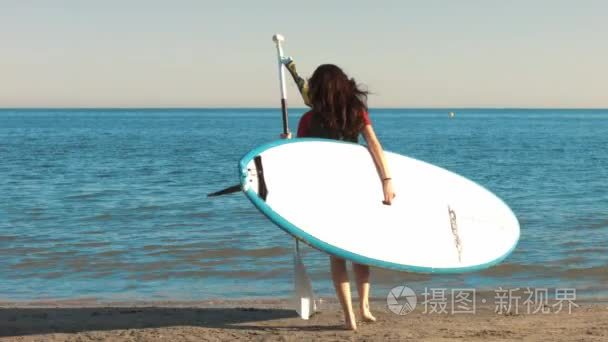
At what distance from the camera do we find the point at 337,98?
513 centimetres

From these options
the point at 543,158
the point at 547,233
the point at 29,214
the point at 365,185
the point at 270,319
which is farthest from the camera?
the point at 543,158

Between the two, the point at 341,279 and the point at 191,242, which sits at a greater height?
the point at 341,279

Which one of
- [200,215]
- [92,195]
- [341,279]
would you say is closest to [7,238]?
[200,215]

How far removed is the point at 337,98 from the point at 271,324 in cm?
185

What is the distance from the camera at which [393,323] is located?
Answer: 592 cm

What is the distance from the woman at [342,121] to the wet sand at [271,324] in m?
0.37

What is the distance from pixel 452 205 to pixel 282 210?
4.63 ft

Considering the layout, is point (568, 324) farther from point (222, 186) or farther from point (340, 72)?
point (222, 186)

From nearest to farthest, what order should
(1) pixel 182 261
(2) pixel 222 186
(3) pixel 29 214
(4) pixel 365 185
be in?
(4) pixel 365 185 → (1) pixel 182 261 → (3) pixel 29 214 → (2) pixel 222 186

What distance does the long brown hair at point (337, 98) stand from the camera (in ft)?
16.8

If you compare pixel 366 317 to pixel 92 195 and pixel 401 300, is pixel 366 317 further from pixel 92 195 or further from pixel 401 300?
pixel 92 195

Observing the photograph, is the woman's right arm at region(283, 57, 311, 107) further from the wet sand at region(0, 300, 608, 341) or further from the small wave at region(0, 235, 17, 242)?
the small wave at region(0, 235, 17, 242)

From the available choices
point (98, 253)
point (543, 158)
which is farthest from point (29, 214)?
point (543, 158)

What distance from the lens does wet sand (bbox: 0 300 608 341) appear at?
551cm
